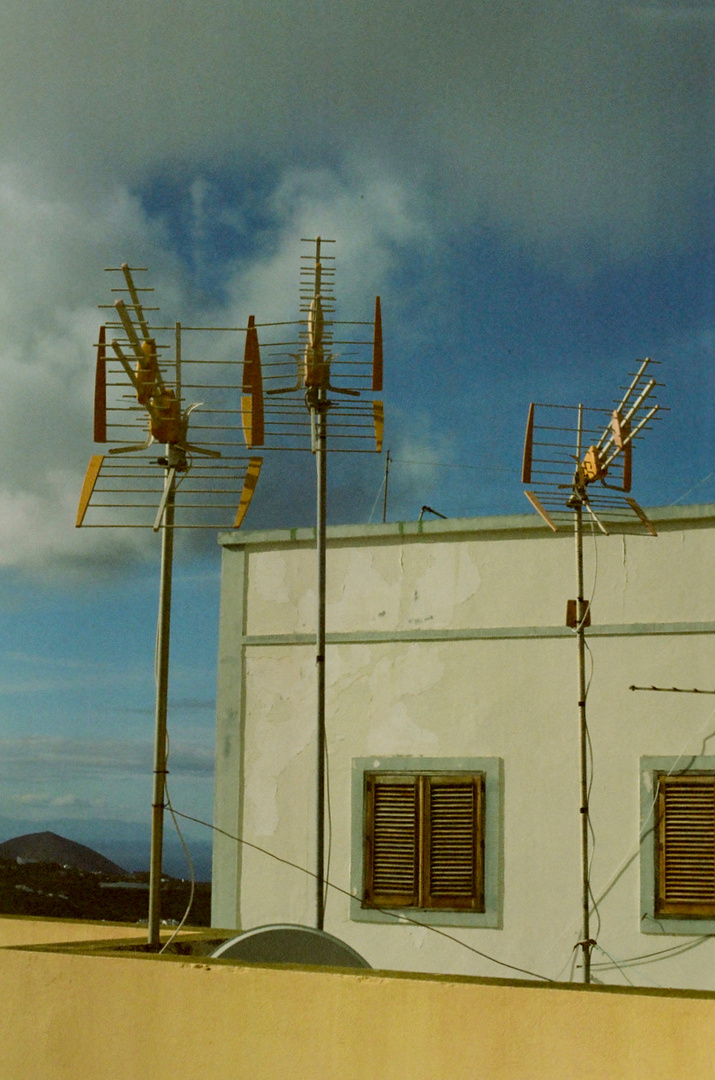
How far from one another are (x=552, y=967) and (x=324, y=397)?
14.0ft

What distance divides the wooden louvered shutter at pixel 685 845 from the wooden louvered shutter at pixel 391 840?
5.83 ft

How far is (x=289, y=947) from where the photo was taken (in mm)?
5473

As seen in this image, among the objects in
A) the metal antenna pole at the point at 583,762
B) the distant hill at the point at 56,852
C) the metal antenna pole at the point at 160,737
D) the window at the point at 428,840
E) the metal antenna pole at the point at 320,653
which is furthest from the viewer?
the distant hill at the point at 56,852

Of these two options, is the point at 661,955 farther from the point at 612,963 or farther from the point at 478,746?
the point at 478,746

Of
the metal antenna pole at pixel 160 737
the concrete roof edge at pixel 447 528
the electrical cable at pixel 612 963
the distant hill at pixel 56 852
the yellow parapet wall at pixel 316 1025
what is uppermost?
the concrete roof edge at pixel 447 528

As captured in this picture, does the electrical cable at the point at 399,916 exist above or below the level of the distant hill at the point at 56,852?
above

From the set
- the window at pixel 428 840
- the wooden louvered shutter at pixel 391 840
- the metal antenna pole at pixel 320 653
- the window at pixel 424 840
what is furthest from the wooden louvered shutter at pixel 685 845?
the metal antenna pole at pixel 320 653

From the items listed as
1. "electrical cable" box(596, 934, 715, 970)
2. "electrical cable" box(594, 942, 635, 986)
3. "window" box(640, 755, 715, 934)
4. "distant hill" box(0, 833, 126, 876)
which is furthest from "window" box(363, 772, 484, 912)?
"distant hill" box(0, 833, 126, 876)

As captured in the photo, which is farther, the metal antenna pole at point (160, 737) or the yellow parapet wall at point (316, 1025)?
the metal antenna pole at point (160, 737)

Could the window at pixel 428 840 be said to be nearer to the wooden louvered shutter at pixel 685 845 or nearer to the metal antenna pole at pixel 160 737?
the wooden louvered shutter at pixel 685 845

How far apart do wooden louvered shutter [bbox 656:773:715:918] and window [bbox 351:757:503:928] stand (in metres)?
1.15

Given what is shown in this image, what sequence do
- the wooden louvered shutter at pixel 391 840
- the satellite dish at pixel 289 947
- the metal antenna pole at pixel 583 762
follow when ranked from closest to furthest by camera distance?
the satellite dish at pixel 289 947 → the metal antenna pole at pixel 583 762 → the wooden louvered shutter at pixel 391 840

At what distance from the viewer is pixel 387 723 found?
32.3 feet

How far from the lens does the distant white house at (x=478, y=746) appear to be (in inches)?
357
